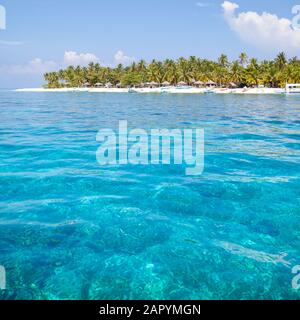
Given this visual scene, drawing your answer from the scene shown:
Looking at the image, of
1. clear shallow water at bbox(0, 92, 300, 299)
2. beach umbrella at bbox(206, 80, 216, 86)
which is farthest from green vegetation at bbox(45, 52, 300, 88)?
clear shallow water at bbox(0, 92, 300, 299)

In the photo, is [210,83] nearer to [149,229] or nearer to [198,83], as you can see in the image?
[198,83]

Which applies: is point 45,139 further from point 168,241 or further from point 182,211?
point 168,241

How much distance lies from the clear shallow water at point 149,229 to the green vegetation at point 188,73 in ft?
301

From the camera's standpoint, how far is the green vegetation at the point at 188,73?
98.8 metres

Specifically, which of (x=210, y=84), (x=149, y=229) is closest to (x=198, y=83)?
(x=210, y=84)

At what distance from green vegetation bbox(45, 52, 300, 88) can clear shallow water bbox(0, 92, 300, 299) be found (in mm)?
91793

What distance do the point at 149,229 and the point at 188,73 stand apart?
115135 millimetres

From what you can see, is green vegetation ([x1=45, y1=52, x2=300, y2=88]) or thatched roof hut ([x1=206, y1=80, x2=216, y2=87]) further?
thatched roof hut ([x1=206, y1=80, x2=216, y2=87])

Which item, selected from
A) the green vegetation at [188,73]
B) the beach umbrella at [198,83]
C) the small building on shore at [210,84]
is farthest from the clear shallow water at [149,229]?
the small building on shore at [210,84]

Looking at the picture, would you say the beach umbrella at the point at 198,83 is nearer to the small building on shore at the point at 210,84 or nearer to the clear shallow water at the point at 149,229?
the small building on shore at the point at 210,84

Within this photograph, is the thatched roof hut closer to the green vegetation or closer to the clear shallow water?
the green vegetation

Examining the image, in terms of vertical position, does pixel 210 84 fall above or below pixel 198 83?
below

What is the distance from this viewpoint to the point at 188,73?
11675 cm

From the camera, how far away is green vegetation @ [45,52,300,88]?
98812 mm
